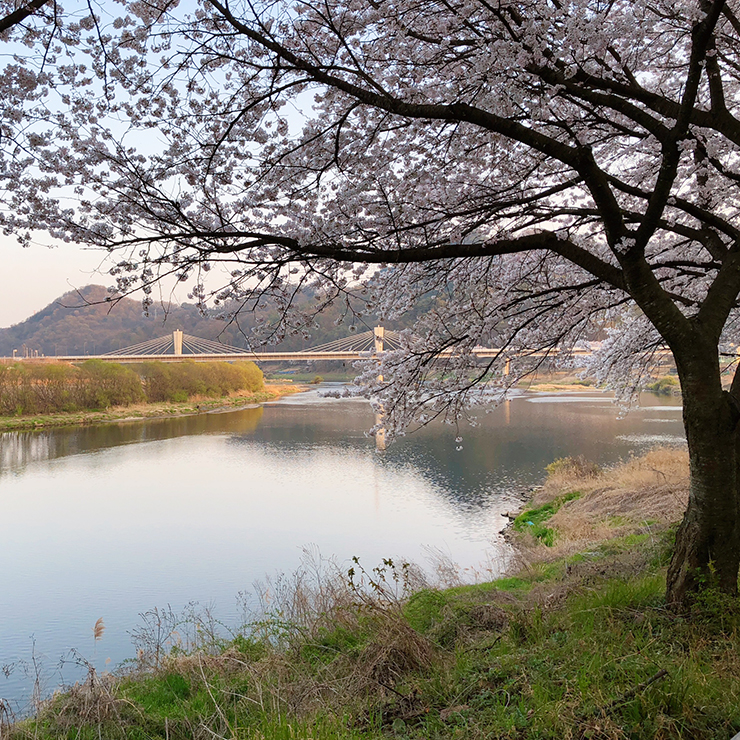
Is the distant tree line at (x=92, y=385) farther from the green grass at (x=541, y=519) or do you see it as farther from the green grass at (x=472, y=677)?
the green grass at (x=472, y=677)

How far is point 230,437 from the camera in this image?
2106 centimetres

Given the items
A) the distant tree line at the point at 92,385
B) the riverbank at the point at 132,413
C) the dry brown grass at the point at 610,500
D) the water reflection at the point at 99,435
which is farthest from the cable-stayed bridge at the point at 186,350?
the dry brown grass at the point at 610,500

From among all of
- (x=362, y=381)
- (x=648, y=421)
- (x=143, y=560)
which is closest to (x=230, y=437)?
(x=143, y=560)

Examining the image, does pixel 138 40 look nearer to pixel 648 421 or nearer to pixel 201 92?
pixel 201 92

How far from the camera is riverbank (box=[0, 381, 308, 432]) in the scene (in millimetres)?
24047

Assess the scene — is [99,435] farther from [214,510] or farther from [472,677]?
[472,677]

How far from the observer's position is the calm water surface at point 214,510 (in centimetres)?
659

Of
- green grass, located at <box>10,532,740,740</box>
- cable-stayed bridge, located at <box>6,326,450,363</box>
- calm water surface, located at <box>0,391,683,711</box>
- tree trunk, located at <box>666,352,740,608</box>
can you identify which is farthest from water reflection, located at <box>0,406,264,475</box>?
tree trunk, located at <box>666,352,740,608</box>

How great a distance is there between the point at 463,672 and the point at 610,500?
6.59 m

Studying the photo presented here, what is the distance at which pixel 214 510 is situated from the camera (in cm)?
1096

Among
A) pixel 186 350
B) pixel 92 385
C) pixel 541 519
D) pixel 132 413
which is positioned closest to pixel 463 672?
pixel 541 519

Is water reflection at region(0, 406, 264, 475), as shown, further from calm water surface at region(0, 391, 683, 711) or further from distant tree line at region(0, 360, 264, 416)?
distant tree line at region(0, 360, 264, 416)

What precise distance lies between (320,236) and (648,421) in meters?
22.2

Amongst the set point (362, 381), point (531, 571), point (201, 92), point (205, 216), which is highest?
point (201, 92)
